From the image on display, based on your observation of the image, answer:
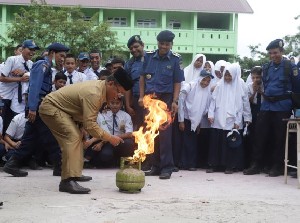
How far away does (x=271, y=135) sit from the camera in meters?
8.32

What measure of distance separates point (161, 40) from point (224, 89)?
183 cm

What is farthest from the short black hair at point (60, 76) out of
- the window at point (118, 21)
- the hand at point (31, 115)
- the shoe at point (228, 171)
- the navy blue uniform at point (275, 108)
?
the window at point (118, 21)

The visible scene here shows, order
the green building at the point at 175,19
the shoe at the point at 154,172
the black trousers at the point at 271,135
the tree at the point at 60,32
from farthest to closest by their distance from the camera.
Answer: the green building at the point at 175,19
the tree at the point at 60,32
the black trousers at the point at 271,135
the shoe at the point at 154,172

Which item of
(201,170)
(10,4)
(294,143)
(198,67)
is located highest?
(10,4)

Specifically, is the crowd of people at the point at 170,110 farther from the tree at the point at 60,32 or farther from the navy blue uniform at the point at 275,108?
the tree at the point at 60,32

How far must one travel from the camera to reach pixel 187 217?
16.2ft

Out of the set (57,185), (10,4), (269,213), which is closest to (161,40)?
(57,185)

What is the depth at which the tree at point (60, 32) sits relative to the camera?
71.9 ft

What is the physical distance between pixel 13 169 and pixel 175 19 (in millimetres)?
26101

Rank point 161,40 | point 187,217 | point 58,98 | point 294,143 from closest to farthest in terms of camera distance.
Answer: point 187,217, point 58,98, point 161,40, point 294,143

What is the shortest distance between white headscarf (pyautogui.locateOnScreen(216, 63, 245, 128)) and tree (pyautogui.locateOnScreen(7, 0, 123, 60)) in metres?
13.7

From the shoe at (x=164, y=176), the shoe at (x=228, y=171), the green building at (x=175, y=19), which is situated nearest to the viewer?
the shoe at (x=164, y=176)

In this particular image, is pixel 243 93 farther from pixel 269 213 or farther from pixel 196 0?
pixel 196 0

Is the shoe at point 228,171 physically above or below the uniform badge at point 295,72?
below
